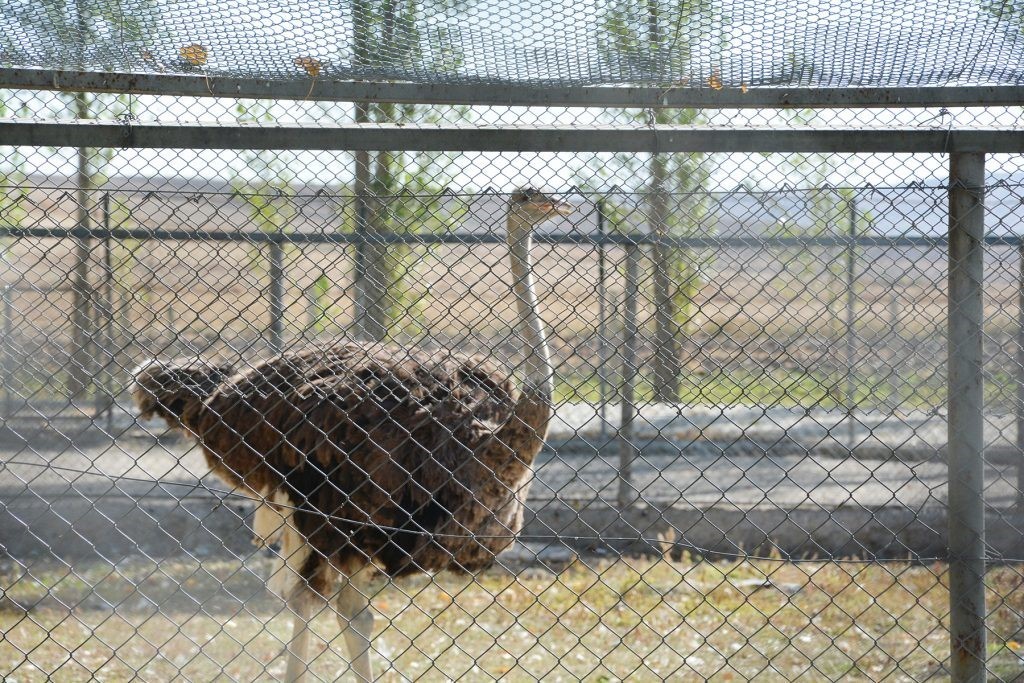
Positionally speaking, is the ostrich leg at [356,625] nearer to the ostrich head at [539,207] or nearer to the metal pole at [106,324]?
the metal pole at [106,324]

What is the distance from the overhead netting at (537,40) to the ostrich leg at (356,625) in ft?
6.54

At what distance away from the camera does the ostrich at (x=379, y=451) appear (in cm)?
378

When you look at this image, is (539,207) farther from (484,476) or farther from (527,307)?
(484,476)

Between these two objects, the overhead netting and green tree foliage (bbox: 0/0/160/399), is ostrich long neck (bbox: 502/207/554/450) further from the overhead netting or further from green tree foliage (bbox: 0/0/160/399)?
green tree foliage (bbox: 0/0/160/399)

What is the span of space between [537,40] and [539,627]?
3260mm

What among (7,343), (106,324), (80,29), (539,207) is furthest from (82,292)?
(7,343)

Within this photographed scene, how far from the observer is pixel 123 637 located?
199 inches

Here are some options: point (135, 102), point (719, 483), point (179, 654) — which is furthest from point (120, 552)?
point (719, 483)

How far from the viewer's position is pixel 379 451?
395cm

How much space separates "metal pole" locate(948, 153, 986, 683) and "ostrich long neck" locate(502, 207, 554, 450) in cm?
133

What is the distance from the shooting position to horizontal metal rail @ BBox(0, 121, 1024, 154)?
9.79ft

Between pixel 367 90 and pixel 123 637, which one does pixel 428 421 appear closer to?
pixel 367 90

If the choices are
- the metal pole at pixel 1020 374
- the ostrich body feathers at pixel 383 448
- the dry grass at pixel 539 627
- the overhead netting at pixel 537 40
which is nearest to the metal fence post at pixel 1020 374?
the metal pole at pixel 1020 374

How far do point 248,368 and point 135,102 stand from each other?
1221mm
